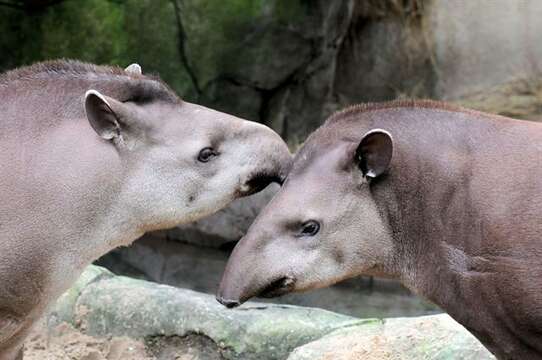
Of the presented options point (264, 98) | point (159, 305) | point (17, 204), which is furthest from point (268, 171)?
point (264, 98)

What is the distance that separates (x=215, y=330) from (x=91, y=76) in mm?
2376

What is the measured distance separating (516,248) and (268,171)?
1.70m

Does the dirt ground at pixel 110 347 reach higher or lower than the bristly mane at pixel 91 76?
lower

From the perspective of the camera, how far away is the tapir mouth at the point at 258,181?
6691 millimetres

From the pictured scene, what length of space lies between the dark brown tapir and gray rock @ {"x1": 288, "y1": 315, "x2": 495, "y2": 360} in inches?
54.6

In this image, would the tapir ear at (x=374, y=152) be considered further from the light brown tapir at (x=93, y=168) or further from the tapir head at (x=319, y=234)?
the light brown tapir at (x=93, y=168)

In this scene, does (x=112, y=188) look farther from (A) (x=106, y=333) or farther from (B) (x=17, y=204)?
(A) (x=106, y=333)

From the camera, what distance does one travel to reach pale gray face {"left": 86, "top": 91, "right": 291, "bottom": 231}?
21.7ft

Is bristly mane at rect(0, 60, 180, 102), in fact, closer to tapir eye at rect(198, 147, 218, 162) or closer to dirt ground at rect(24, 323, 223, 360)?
tapir eye at rect(198, 147, 218, 162)

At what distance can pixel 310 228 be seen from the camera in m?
6.12

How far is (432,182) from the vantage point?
6.02 m

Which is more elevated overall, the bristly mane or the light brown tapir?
the bristly mane

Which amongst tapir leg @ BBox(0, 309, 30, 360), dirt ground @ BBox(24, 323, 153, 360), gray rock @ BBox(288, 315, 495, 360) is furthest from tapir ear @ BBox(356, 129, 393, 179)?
dirt ground @ BBox(24, 323, 153, 360)

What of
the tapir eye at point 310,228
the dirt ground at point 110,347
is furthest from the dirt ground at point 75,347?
the tapir eye at point 310,228
